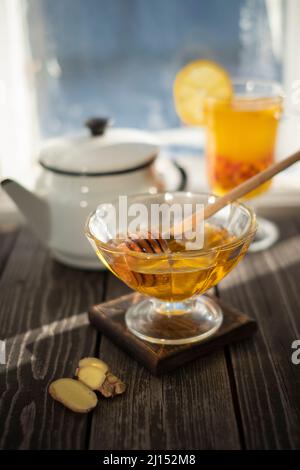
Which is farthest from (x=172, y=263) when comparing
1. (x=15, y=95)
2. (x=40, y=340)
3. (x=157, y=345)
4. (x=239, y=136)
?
(x=15, y=95)

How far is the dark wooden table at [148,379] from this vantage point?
866 millimetres

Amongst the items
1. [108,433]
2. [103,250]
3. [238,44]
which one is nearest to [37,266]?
[103,250]

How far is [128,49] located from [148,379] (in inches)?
41.3

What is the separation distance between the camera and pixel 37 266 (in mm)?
1398

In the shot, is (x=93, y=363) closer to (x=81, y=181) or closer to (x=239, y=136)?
(x=81, y=181)

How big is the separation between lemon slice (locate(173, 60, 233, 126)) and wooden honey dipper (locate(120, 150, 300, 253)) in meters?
0.42

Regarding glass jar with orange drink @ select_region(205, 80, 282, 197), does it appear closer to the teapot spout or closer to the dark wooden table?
the dark wooden table

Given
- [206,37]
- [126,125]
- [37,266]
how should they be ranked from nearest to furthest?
1. [37,266]
2. [206,37]
3. [126,125]

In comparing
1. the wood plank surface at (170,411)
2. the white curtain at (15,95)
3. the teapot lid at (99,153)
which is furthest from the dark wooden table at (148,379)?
the white curtain at (15,95)

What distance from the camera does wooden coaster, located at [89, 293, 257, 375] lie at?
3.25 feet

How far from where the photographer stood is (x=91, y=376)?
3.18ft

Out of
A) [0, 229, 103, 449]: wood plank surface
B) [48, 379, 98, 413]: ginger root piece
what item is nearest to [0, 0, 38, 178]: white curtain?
[0, 229, 103, 449]: wood plank surface
